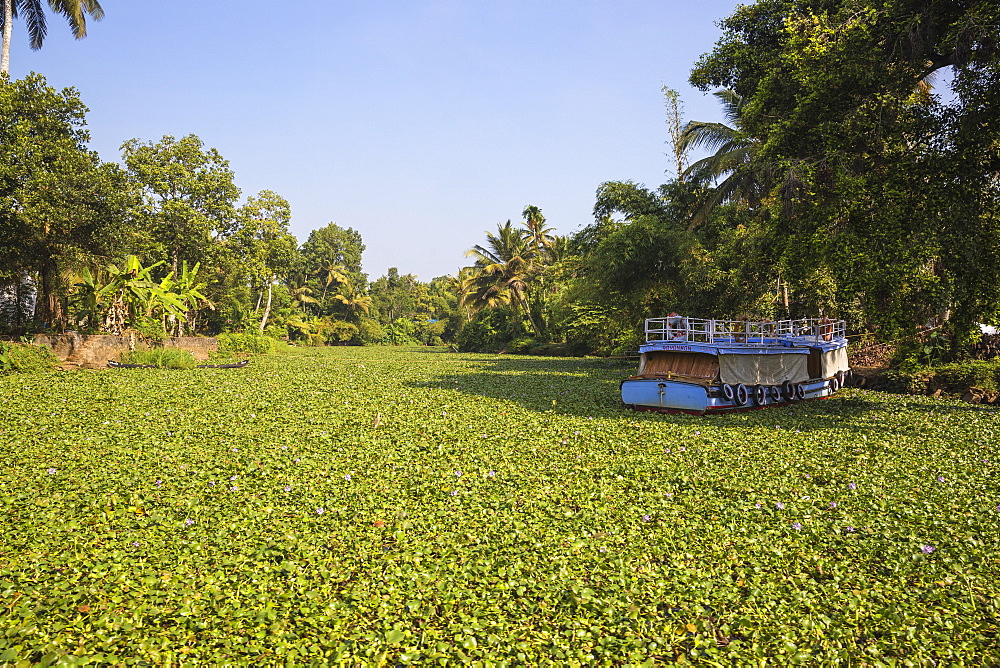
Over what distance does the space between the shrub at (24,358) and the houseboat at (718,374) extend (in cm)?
1881

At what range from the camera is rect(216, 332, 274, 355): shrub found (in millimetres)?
31188

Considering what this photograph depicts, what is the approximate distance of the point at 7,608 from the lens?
4.07 metres

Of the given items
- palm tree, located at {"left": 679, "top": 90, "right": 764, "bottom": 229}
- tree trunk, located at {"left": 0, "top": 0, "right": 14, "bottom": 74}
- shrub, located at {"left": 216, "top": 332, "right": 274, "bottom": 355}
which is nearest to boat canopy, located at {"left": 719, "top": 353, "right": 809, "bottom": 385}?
palm tree, located at {"left": 679, "top": 90, "right": 764, "bottom": 229}

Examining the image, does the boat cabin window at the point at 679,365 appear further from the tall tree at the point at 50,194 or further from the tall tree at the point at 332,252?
the tall tree at the point at 332,252

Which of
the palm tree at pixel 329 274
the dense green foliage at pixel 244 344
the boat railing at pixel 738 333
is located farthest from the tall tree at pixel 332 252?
the boat railing at pixel 738 333

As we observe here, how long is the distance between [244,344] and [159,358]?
1268 centimetres

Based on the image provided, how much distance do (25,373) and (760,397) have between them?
21843 millimetres

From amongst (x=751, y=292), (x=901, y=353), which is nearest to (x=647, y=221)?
(x=751, y=292)

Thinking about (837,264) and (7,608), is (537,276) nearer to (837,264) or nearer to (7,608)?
(837,264)

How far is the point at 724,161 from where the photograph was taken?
2752 cm

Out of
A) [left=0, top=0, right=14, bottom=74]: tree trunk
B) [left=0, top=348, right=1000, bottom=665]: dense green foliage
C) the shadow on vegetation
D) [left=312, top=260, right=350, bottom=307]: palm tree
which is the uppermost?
[left=0, top=0, right=14, bottom=74]: tree trunk

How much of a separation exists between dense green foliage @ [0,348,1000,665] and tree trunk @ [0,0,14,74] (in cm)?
2832

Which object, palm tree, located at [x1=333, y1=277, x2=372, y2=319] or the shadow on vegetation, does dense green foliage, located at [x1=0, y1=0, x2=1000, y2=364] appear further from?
palm tree, located at [x1=333, y1=277, x2=372, y2=319]

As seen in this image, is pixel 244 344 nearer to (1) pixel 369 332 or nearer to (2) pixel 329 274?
(1) pixel 369 332
